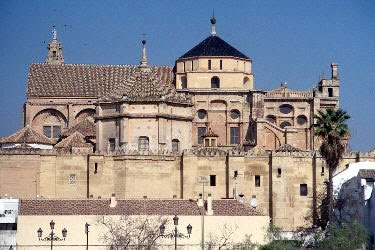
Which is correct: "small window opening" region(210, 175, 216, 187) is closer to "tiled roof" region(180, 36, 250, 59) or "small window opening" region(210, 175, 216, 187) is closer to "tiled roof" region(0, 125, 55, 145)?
"tiled roof" region(0, 125, 55, 145)

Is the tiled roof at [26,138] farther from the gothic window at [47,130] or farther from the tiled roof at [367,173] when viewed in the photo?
the tiled roof at [367,173]

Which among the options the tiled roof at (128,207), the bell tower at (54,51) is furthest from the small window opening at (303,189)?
the bell tower at (54,51)

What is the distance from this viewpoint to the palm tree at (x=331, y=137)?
65.2 meters

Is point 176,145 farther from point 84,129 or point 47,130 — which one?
point 47,130

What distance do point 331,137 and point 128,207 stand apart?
13274mm

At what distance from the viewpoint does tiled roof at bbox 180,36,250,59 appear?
85.4 meters

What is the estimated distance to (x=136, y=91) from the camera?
2842 inches

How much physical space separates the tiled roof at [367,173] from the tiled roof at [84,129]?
→ 1987 cm

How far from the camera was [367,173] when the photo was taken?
6538 cm

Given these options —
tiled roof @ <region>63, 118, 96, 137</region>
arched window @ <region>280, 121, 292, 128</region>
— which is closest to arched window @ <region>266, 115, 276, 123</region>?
arched window @ <region>280, 121, 292, 128</region>

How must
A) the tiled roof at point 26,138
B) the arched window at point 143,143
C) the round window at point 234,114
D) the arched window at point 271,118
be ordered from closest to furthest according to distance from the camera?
the arched window at point 143,143 < the tiled roof at point 26,138 < the round window at point 234,114 < the arched window at point 271,118

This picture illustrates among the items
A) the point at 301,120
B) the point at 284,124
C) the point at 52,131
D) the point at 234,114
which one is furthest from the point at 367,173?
the point at 52,131

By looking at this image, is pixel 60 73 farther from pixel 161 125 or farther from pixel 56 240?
pixel 56 240

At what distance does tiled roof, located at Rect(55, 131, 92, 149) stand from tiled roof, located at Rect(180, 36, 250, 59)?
13679mm
